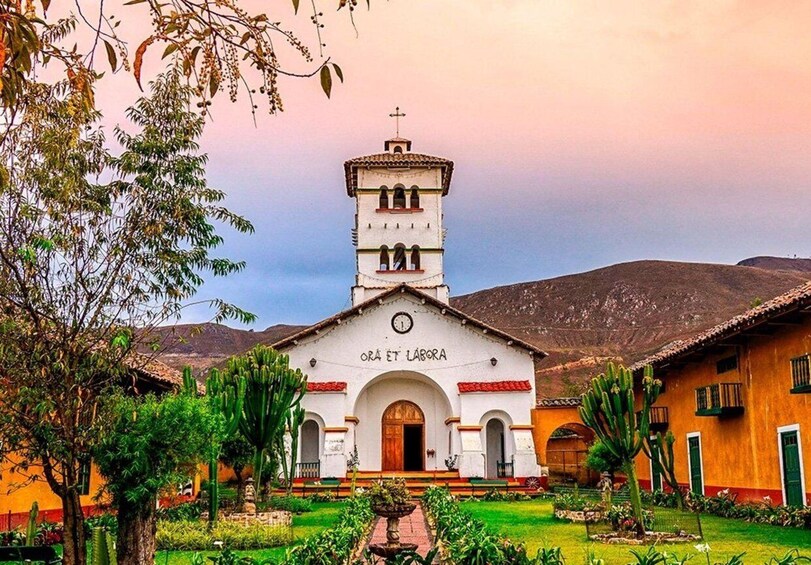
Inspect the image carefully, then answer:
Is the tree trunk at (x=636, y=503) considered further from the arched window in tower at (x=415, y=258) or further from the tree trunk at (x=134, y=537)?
the arched window in tower at (x=415, y=258)

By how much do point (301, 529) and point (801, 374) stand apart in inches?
414

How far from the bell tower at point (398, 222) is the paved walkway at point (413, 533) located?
16.8 m

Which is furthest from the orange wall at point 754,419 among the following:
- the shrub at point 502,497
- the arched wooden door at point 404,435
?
the arched wooden door at point 404,435

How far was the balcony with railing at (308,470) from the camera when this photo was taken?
29750 mm

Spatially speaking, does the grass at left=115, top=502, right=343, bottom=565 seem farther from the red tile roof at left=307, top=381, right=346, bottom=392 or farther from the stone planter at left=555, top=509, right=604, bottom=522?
Result: the red tile roof at left=307, top=381, right=346, bottom=392

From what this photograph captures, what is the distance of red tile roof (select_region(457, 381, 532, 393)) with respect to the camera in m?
30.6

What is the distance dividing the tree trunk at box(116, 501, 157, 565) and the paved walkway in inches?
159

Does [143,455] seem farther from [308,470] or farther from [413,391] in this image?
[413,391]

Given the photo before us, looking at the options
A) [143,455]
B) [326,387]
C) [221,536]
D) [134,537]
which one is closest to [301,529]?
[221,536]

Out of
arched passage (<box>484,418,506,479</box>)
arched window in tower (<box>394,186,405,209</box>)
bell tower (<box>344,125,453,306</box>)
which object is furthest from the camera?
arched window in tower (<box>394,186,405,209</box>)

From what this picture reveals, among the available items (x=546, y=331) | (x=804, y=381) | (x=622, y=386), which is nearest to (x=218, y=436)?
(x=622, y=386)

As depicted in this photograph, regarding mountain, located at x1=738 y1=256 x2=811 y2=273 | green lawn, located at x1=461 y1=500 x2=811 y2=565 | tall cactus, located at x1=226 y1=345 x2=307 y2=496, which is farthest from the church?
mountain, located at x1=738 y1=256 x2=811 y2=273

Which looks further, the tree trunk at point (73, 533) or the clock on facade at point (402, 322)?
the clock on facade at point (402, 322)

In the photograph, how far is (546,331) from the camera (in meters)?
94.5
